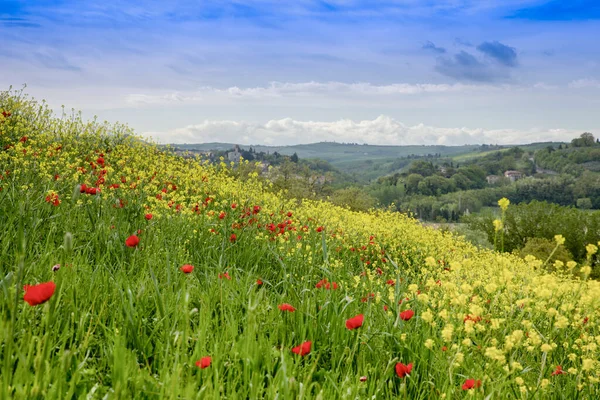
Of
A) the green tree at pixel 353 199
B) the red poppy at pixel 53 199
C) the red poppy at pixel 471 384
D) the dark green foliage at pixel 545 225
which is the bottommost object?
the dark green foliage at pixel 545 225

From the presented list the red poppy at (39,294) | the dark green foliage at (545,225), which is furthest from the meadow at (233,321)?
the dark green foliage at (545,225)

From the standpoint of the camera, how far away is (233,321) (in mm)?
2709

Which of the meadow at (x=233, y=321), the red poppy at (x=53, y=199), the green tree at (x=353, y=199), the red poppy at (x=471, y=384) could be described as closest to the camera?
the meadow at (x=233, y=321)

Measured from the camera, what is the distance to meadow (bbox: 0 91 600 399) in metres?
2.06

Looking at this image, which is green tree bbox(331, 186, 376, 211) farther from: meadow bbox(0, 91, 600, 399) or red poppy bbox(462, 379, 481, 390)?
red poppy bbox(462, 379, 481, 390)

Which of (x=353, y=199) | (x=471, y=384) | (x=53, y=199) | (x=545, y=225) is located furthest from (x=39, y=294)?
(x=545, y=225)

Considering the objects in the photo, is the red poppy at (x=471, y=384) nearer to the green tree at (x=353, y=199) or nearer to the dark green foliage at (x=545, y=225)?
the green tree at (x=353, y=199)

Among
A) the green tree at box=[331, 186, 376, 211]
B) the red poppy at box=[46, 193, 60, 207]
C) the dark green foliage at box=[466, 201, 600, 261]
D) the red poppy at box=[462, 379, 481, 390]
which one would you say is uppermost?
the red poppy at box=[46, 193, 60, 207]

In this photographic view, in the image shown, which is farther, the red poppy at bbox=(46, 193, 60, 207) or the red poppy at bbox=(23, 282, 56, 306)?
the red poppy at bbox=(46, 193, 60, 207)

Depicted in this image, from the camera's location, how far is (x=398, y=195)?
149125 mm

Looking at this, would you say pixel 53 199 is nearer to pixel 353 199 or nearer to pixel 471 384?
pixel 471 384

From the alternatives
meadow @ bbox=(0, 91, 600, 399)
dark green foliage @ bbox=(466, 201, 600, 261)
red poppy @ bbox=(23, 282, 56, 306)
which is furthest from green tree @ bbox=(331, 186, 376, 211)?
red poppy @ bbox=(23, 282, 56, 306)

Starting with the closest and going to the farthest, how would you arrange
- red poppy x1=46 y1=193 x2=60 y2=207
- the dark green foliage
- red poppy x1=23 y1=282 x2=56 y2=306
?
red poppy x1=23 y1=282 x2=56 y2=306 < red poppy x1=46 y1=193 x2=60 y2=207 < the dark green foliage

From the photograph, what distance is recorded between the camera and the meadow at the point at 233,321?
2.06m
